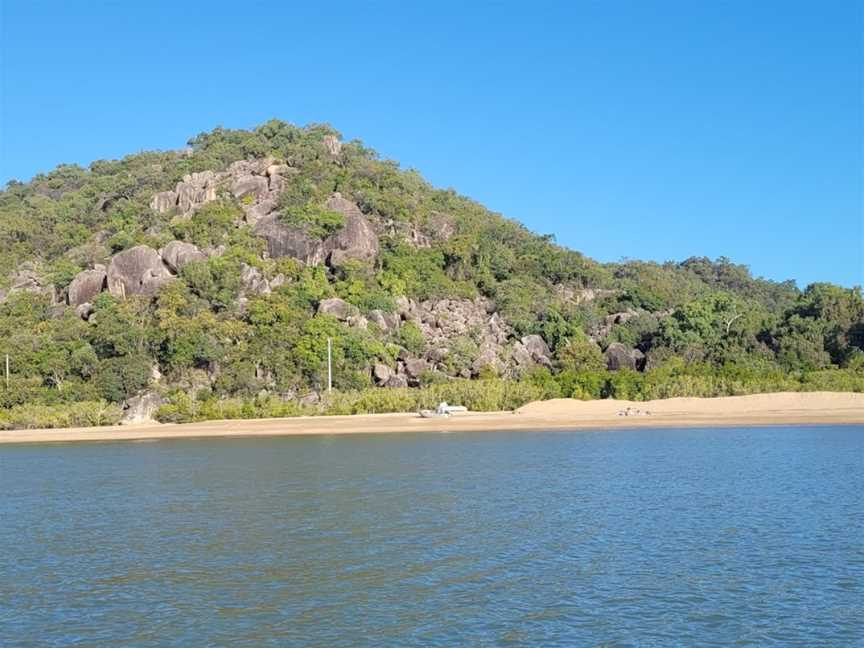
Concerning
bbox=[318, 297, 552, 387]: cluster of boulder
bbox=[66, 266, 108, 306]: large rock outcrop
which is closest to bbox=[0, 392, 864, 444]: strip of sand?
bbox=[318, 297, 552, 387]: cluster of boulder

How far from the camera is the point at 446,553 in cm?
2092

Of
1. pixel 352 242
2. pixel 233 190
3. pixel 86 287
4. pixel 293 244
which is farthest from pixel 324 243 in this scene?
pixel 86 287

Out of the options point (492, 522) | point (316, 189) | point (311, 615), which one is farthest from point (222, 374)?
point (311, 615)

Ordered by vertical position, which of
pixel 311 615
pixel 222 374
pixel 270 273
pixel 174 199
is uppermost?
pixel 174 199

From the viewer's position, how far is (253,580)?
62.6ft

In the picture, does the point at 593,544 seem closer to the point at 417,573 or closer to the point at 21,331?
the point at 417,573

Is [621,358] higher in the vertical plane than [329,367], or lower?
higher

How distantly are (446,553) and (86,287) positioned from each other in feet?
260

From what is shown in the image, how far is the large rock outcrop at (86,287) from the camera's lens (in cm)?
9069

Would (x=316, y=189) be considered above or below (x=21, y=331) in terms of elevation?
above

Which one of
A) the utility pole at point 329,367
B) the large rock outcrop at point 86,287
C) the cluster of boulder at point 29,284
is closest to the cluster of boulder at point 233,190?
the cluster of boulder at point 29,284

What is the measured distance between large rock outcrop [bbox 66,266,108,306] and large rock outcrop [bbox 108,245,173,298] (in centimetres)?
141

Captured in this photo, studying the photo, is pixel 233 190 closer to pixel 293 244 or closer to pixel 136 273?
pixel 293 244

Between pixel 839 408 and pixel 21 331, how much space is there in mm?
71686
